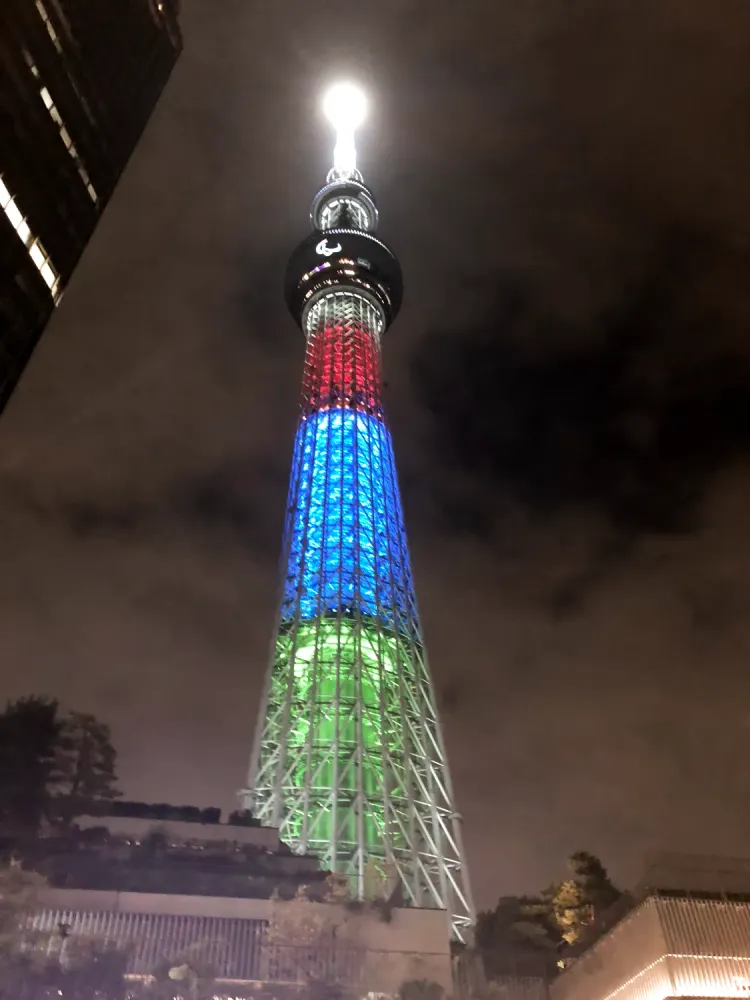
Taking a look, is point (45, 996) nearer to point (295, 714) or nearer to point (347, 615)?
point (295, 714)

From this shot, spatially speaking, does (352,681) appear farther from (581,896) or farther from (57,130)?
(57,130)

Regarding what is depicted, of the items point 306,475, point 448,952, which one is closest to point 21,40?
point 306,475

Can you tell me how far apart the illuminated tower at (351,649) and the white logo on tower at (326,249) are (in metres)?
0.10

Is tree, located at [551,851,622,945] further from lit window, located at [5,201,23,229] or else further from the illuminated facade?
lit window, located at [5,201,23,229]

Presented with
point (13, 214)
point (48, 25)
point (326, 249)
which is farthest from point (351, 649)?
point (326, 249)

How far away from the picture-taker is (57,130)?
34.7m

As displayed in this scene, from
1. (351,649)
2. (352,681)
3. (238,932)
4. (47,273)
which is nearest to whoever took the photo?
(238,932)

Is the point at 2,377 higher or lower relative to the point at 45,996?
higher

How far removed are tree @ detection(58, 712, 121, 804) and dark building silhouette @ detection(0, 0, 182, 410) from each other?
38.2 ft

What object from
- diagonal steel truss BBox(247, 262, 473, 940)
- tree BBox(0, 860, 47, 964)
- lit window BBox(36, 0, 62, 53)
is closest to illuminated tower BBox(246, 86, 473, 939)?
diagonal steel truss BBox(247, 262, 473, 940)

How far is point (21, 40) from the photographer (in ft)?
104

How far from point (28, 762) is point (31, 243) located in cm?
1838

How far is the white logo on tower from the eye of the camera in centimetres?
6222

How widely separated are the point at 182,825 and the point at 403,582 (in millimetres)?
21812
